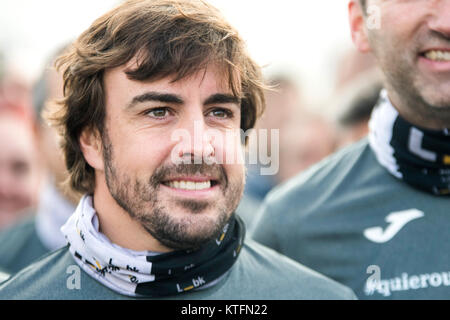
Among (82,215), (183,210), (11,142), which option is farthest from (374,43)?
(11,142)

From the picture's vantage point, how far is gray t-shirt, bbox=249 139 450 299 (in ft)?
9.02

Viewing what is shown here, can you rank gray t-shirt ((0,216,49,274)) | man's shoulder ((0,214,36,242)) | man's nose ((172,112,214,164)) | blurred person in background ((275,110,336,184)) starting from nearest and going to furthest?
man's nose ((172,112,214,164)), gray t-shirt ((0,216,49,274)), man's shoulder ((0,214,36,242)), blurred person in background ((275,110,336,184))

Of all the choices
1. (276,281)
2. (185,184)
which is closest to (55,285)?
(185,184)

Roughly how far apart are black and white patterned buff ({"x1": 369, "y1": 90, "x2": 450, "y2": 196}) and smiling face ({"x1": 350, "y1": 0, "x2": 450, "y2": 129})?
0.23 ft

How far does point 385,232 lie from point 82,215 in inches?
53.6

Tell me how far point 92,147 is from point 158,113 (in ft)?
1.19

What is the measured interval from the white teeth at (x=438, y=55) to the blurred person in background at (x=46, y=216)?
2.14 metres

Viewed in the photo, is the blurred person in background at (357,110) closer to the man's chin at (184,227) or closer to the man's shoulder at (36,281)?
the man's chin at (184,227)

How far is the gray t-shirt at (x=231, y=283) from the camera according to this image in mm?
2371

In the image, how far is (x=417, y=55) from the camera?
2.82 m

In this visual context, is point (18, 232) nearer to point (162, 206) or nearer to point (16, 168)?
point (16, 168)

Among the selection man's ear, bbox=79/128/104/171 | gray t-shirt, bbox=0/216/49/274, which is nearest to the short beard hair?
man's ear, bbox=79/128/104/171

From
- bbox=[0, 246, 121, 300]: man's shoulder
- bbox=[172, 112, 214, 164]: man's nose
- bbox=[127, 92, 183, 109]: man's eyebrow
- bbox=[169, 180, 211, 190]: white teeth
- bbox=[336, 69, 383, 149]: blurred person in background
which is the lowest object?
bbox=[336, 69, 383, 149]: blurred person in background

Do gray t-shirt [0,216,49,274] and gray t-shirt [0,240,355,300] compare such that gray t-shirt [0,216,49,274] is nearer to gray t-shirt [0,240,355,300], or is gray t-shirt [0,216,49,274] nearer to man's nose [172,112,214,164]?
gray t-shirt [0,240,355,300]
